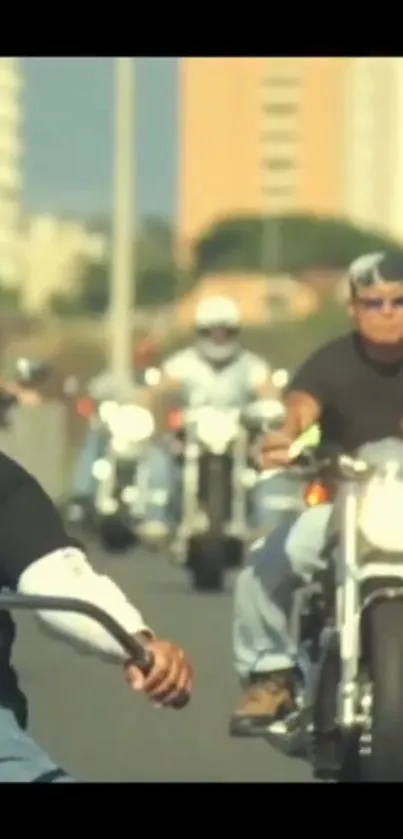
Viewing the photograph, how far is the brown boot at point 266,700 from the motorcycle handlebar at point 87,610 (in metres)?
3.23

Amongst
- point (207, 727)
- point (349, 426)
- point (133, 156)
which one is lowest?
Result: point (207, 727)

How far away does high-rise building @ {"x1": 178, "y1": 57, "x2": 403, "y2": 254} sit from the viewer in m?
23.0

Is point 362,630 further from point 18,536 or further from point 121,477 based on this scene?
point 121,477

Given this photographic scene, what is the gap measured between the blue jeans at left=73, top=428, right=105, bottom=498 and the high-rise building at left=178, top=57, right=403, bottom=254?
22.1 ft

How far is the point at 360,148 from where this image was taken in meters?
25.3

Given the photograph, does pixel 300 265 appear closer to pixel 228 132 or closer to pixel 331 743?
pixel 228 132

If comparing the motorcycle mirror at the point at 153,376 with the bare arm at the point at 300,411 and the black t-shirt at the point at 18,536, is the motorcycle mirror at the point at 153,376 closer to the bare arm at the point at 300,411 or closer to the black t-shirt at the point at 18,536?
the bare arm at the point at 300,411

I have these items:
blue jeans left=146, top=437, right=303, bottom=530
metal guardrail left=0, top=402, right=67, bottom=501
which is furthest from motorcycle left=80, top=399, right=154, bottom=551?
metal guardrail left=0, top=402, right=67, bottom=501

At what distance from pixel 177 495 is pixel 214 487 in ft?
2.12

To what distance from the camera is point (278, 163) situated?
25.1 m

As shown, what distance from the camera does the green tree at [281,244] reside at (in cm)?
2238
